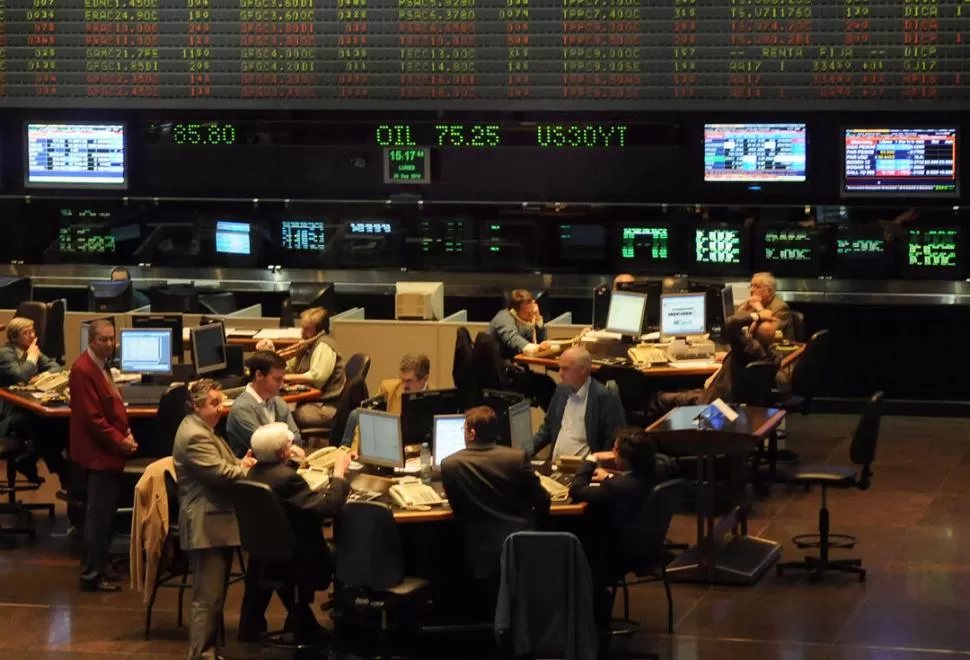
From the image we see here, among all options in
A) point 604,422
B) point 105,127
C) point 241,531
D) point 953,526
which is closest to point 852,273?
point 953,526

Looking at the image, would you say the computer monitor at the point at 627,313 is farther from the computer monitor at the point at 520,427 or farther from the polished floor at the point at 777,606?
the computer monitor at the point at 520,427

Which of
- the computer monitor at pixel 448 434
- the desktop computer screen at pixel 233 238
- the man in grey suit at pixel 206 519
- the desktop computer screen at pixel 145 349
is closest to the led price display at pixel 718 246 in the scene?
the desktop computer screen at pixel 233 238

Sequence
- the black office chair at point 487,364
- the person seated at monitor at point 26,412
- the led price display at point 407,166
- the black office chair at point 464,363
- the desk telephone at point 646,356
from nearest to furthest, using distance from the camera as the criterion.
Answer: the person seated at monitor at point 26,412 < the desk telephone at point 646,356 < the black office chair at point 487,364 < the black office chair at point 464,363 < the led price display at point 407,166

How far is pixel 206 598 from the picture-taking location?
8.66 m

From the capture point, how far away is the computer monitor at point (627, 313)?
507 inches

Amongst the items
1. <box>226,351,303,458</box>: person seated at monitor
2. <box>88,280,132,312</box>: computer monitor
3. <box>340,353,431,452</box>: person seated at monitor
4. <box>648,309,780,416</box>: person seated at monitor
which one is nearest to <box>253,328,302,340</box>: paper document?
<box>88,280,132,312</box>: computer monitor

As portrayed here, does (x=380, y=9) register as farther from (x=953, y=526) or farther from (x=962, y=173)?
(x=953, y=526)

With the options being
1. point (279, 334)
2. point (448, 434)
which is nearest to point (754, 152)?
point (279, 334)

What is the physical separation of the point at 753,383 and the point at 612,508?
2.93m

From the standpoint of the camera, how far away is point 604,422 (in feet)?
33.2

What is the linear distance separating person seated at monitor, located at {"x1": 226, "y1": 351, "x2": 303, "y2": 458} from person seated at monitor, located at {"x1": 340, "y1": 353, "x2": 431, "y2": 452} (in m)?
0.30

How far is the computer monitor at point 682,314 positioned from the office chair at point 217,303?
3.79 m

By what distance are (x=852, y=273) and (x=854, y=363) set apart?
72 centimetres

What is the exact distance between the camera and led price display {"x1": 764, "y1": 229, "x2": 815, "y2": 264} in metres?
14.8
